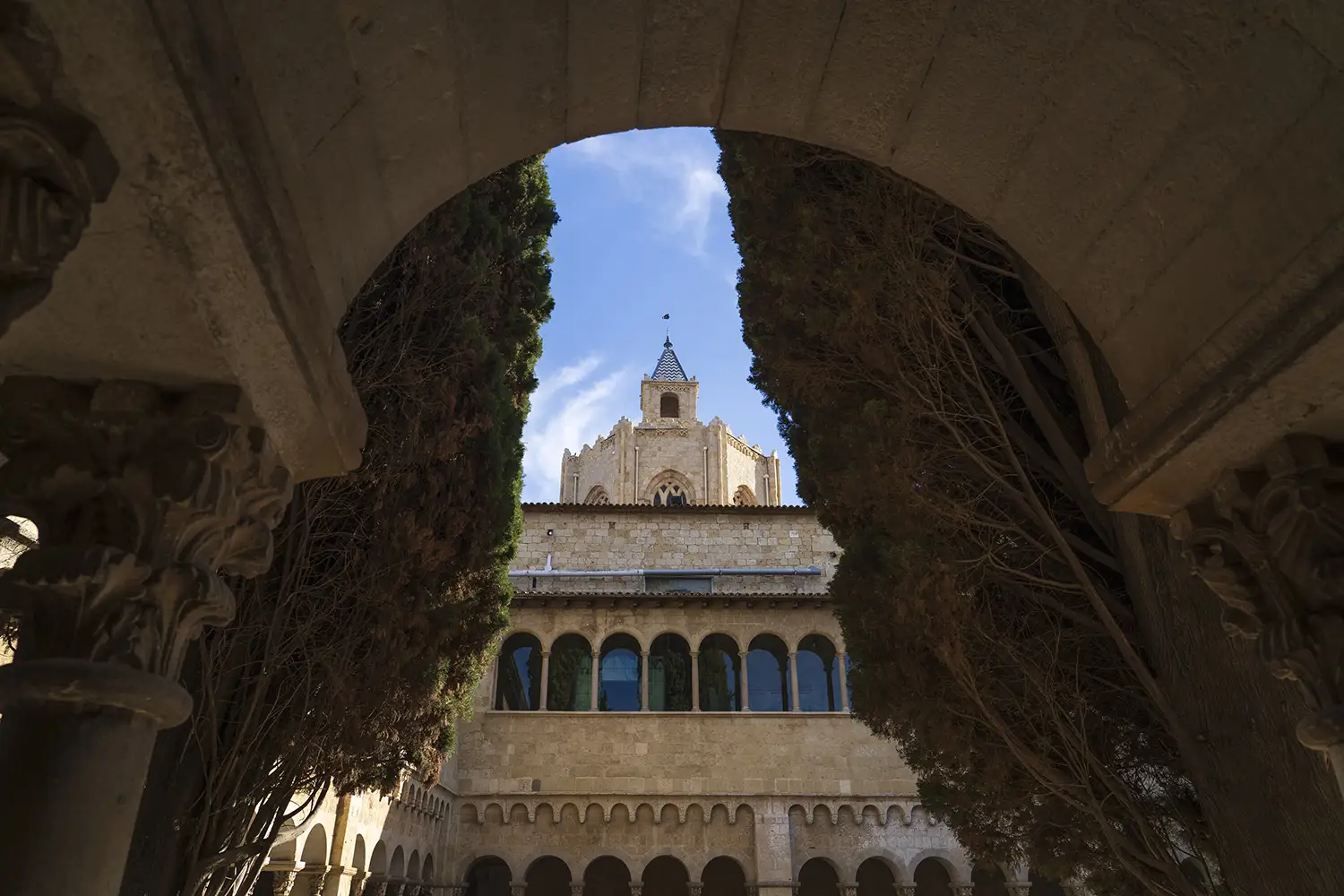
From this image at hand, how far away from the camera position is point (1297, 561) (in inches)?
99.4

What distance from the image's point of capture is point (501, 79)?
2549mm

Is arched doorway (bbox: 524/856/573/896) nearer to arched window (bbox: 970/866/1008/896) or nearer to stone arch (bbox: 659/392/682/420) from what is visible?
arched window (bbox: 970/866/1008/896)

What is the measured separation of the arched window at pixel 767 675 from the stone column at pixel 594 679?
2.89 m

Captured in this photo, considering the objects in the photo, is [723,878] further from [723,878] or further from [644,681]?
[644,681]

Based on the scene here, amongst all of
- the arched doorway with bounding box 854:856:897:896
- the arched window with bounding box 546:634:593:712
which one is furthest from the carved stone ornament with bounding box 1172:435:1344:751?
the arched doorway with bounding box 854:856:897:896

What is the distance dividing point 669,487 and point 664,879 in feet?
59.9

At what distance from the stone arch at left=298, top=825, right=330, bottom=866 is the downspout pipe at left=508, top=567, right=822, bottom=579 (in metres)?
8.82

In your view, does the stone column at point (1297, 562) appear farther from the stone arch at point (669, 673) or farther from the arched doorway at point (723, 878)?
the arched doorway at point (723, 878)

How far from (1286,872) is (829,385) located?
4.02 meters

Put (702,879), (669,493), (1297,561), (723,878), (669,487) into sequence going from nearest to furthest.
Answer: (1297,561) < (702,879) < (723,878) < (669,493) < (669,487)

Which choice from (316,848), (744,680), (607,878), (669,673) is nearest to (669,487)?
(669,673)

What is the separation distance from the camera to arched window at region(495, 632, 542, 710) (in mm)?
18141

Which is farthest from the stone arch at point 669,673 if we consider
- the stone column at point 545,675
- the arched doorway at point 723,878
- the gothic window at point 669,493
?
the gothic window at point 669,493

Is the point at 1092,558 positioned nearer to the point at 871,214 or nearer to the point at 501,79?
the point at 871,214
